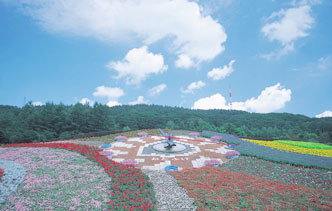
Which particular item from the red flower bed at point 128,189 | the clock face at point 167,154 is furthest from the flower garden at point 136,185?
the clock face at point 167,154

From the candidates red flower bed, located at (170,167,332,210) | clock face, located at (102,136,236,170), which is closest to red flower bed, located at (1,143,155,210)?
red flower bed, located at (170,167,332,210)

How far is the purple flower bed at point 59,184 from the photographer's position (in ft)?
16.5

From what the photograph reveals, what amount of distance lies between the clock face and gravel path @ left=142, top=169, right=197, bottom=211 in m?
2.72

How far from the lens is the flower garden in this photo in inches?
210

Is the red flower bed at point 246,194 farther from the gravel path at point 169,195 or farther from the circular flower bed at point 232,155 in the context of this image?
the circular flower bed at point 232,155

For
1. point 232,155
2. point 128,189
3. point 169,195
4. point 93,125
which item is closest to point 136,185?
point 128,189

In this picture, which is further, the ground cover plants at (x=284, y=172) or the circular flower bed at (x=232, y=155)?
the circular flower bed at (x=232, y=155)

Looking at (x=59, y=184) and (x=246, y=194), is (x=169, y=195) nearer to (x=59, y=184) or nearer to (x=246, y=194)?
(x=246, y=194)

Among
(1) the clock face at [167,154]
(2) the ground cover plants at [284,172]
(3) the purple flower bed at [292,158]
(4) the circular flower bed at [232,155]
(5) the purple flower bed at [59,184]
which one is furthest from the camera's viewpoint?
(4) the circular flower bed at [232,155]

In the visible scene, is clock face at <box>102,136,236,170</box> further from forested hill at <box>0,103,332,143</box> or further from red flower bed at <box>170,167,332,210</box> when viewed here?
forested hill at <box>0,103,332,143</box>

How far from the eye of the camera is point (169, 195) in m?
6.25

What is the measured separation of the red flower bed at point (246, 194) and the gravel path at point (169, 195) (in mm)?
263

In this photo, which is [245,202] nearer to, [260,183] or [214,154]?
[260,183]

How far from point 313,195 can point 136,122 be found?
33495mm
